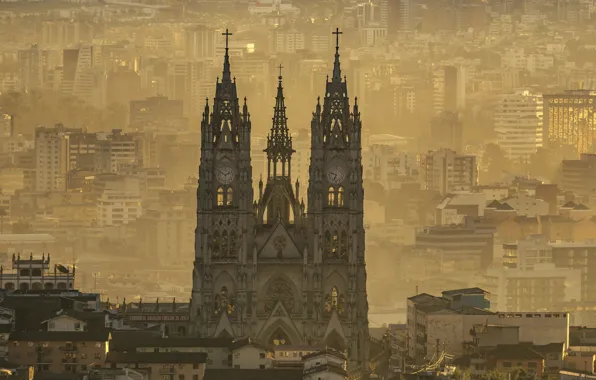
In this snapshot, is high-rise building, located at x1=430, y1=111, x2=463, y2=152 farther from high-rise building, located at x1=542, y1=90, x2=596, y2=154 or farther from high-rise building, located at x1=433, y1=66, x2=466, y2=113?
high-rise building, located at x1=542, y1=90, x2=596, y2=154

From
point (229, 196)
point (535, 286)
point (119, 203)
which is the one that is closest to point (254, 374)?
point (229, 196)

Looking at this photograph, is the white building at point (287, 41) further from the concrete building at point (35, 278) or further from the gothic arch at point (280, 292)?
the gothic arch at point (280, 292)

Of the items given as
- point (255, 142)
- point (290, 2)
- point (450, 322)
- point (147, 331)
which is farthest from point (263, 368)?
point (290, 2)

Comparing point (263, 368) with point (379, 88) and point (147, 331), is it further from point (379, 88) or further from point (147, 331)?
point (379, 88)

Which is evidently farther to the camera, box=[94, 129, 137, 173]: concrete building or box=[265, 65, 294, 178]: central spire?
box=[94, 129, 137, 173]: concrete building

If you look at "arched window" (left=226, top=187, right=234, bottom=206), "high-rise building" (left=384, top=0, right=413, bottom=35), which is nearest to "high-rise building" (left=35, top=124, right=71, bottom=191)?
"high-rise building" (left=384, top=0, right=413, bottom=35)

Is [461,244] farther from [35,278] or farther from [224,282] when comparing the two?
[224,282]

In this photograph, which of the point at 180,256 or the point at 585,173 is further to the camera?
the point at 585,173
